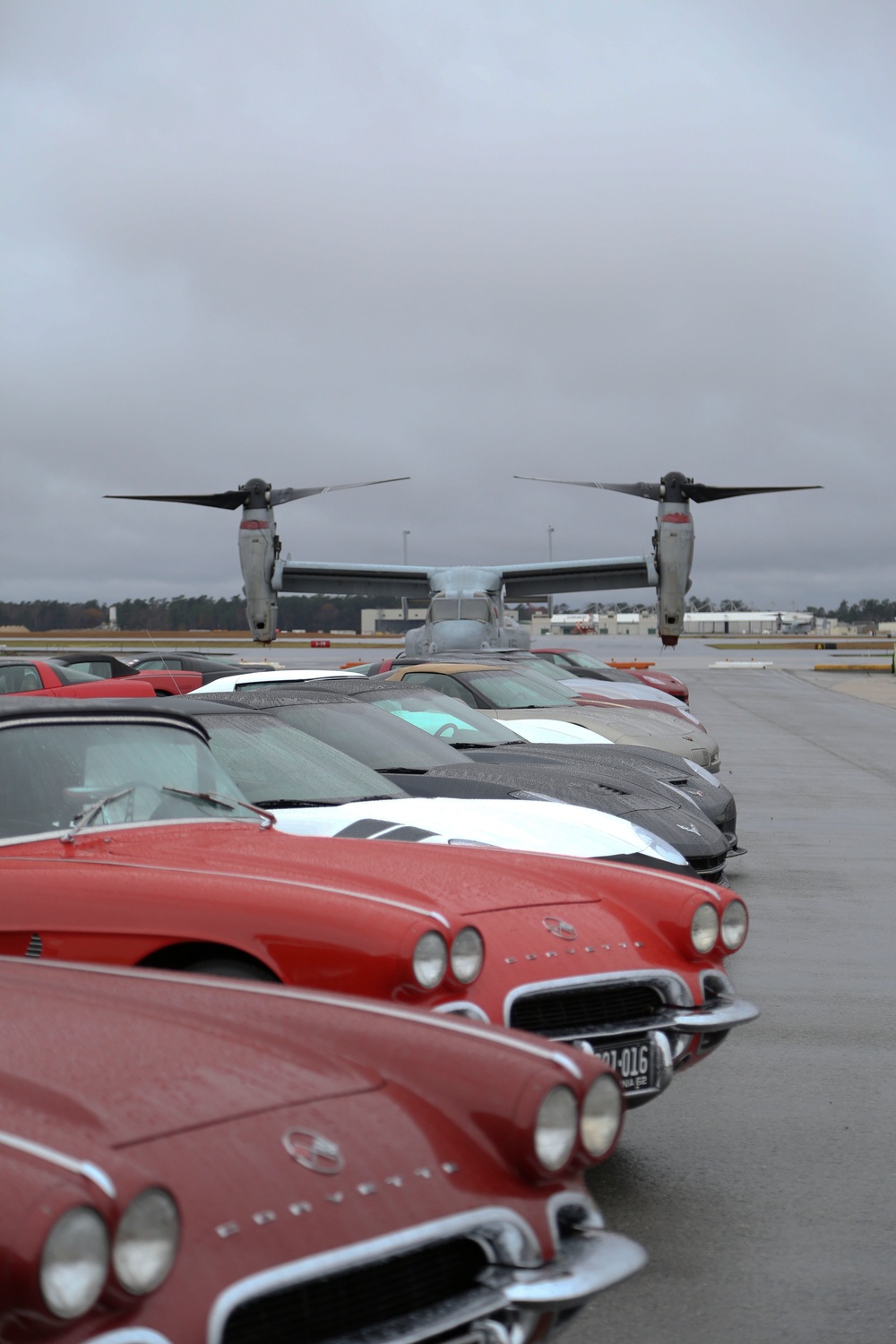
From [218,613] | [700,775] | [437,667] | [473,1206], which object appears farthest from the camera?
[218,613]

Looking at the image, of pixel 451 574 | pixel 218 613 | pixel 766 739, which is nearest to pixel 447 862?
pixel 766 739

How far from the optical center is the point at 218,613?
10588 centimetres

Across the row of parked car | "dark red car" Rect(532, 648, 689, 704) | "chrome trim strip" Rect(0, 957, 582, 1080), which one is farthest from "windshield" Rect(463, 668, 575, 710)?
"chrome trim strip" Rect(0, 957, 582, 1080)

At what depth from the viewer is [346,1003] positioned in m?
2.81

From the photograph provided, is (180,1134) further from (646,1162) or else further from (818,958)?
(818,958)

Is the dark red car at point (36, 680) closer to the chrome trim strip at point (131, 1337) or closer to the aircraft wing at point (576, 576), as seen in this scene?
the chrome trim strip at point (131, 1337)

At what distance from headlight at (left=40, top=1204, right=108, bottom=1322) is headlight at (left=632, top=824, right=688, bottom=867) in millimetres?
4255

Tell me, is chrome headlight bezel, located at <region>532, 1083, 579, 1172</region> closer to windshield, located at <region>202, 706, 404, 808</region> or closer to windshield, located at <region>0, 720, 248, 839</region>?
windshield, located at <region>0, 720, 248, 839</region>

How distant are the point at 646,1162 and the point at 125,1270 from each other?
261 centimetres

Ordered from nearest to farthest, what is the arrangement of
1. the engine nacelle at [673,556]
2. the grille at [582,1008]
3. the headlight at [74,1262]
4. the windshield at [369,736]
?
the headlight at [74,1262], the grille at [582,1008], the windshield at [369,736], the engine nacelle at [673,556]

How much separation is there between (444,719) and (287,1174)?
24.4 ft

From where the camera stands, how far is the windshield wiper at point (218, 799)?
4.57 m

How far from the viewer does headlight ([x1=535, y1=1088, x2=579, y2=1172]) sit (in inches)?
95.0

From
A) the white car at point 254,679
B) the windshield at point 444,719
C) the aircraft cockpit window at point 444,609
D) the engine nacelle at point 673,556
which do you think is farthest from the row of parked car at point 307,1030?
the engine nacelle at point 673,556
